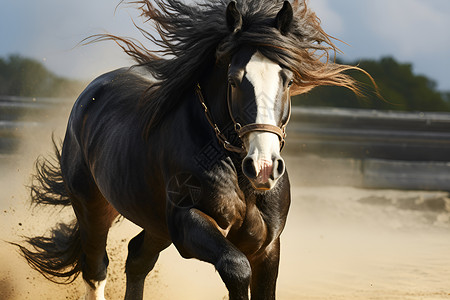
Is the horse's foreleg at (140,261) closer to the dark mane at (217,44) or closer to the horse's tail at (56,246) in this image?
the horse's tail at (56,246)

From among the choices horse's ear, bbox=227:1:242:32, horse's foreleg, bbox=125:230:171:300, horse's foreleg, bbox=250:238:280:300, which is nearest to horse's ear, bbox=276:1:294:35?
horse's ear, bbox=227:1:242:32

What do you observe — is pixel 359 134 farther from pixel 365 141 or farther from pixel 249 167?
pixel 249 167

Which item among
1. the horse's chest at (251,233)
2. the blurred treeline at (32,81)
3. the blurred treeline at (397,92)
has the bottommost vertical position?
the blurred treeline at (397,92)

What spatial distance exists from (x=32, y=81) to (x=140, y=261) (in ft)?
23.9

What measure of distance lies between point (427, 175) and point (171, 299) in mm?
4600

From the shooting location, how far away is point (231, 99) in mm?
3076

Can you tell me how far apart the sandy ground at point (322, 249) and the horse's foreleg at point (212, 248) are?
230cm

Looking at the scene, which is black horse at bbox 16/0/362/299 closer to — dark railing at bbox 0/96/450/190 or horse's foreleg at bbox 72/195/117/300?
horse's foreleg at bbox 72/195/117/300

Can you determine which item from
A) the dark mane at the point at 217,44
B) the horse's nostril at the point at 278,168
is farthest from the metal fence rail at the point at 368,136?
the horse's nostril at the point at 278,168

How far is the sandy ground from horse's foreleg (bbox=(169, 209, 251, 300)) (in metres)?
2.30

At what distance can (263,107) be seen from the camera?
2.89 m

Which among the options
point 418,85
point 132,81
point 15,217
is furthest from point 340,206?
point 418,85

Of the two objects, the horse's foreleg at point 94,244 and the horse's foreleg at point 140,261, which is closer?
the horse's foreleg at point 140,261

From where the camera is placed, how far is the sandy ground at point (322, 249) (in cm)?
552
